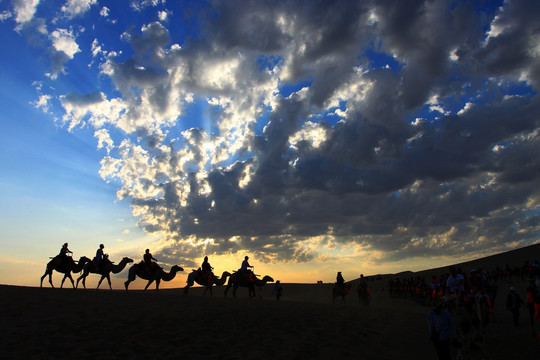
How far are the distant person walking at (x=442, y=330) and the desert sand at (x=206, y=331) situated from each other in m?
3.31

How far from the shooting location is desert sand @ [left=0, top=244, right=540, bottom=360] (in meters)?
11.6

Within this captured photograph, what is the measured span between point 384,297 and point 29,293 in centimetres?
3585

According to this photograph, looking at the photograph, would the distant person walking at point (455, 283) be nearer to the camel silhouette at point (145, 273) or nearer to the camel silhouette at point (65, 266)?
the camel silhouette at point (145, 273)

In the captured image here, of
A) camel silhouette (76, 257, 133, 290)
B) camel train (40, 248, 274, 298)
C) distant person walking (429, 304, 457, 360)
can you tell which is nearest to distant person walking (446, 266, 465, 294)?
distant person walking (429, 304, 457, 360)

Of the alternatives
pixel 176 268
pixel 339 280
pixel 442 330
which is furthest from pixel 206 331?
pixel 339 280

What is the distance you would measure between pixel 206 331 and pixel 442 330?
817cm

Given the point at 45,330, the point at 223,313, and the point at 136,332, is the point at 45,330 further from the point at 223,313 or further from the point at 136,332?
the point at 223,313

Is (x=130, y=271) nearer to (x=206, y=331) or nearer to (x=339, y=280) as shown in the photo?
(x=206, y=331)

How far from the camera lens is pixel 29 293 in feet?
61.1

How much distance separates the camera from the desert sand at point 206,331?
1162 centimetres

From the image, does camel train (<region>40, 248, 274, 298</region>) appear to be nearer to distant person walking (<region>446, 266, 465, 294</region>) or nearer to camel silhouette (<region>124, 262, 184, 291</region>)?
camel silhouette (<region>124, 262, 184, 291</region>)

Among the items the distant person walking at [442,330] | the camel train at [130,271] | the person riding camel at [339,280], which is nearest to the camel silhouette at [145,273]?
the camel train at [130,271]

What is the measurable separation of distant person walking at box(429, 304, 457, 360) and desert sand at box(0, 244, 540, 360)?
331 cm

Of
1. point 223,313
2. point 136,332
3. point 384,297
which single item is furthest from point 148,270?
point 384,297
